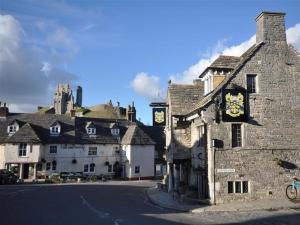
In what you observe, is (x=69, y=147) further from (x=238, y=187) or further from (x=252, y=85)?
(x=252, y=85)

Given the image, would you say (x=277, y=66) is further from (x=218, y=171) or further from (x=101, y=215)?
(x=101, y=215)

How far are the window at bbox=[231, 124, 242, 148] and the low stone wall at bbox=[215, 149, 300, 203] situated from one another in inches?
24.3

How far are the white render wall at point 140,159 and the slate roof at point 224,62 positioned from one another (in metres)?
30.7

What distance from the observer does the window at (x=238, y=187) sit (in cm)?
2380

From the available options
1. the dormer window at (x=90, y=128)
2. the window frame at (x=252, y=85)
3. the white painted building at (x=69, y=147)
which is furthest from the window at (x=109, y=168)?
the window frame at (x=252, y=85)

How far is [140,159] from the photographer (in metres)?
57.1

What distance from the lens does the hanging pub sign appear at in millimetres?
24094

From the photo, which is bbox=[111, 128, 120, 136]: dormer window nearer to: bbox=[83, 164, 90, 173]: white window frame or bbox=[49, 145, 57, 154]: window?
bbox=[83, 164, 90, 173]: white window frame

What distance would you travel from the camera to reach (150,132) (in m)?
68.4

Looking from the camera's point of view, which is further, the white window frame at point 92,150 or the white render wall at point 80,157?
the white window frame at point 92,150

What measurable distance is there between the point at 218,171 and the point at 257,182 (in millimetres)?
2796

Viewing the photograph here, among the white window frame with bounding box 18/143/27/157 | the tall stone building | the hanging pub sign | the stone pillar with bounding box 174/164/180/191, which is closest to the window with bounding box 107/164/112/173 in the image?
the white window frame with bounding box 18/143/27/157

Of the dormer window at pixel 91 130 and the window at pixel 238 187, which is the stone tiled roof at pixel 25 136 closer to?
the dormer window at pixel 91 130

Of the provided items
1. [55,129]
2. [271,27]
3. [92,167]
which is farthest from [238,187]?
[55,129]
